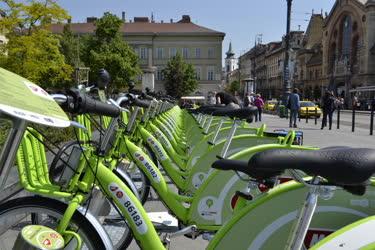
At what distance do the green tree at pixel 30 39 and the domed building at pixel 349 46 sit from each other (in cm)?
5782

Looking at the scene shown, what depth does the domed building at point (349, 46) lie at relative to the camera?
7625 cm

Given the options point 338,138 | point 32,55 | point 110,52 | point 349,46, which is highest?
point 349,46

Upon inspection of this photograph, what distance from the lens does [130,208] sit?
2.96 metres

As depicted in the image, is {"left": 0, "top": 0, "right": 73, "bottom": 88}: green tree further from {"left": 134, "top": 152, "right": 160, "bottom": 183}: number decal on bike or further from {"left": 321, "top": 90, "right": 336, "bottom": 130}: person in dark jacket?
{"left": 134, "top": 152, "right": 160, "bottom": 183}: number decal on bike

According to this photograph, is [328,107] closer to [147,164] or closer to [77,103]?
[147,164]

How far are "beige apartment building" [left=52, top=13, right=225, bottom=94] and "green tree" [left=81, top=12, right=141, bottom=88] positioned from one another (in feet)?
66.5

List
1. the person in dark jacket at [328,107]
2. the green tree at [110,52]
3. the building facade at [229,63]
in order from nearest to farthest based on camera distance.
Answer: the person in dark jacket at [328,107], the green tree at [110,52], the building facade at [229,63]

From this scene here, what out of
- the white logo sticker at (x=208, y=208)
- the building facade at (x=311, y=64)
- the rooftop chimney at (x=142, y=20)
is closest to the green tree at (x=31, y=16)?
the white logo sticker at (x=208, y=208)

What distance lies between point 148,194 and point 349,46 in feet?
283

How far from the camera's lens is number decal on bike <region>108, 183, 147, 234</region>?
295cm

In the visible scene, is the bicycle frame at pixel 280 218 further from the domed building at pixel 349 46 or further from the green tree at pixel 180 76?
the domed building at pixel 349 46

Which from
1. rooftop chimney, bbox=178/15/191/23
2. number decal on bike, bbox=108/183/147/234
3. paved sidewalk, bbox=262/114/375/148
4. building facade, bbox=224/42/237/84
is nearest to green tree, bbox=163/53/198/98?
rooftop chimney, bbox=178/15/191/23

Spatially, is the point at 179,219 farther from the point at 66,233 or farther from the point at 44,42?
the point at 44,42

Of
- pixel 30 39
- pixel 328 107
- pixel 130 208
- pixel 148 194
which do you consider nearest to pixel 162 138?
pixel 148 194
